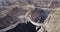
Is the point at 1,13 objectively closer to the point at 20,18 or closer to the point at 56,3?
the point at 20,18

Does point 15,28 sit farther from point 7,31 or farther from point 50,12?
point 50,12

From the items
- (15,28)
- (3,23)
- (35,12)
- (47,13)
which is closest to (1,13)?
(3,23)

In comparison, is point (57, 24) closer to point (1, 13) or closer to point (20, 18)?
point (20, 18)

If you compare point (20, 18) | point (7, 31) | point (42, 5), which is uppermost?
point (42, 5)

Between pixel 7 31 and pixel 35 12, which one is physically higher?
pixel 35 12

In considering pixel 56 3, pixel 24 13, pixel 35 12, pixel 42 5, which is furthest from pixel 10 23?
pixel 56 3

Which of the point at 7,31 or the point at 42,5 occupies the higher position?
the point at 42,5

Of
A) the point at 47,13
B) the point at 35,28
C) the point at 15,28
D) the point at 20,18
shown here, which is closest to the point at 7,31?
the point at 15,28
